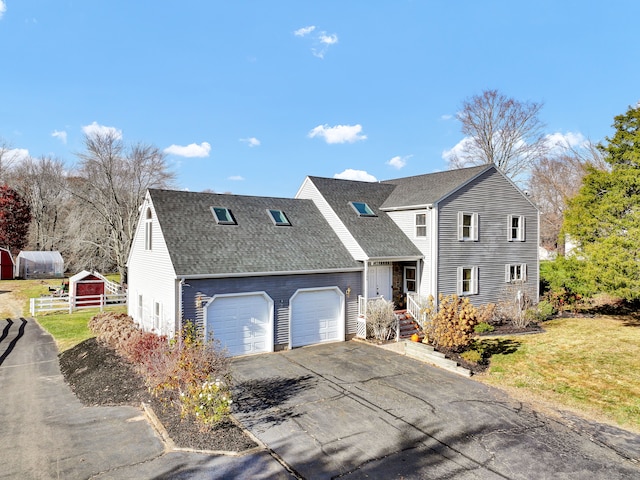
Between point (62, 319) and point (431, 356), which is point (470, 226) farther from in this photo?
point (62, 319)

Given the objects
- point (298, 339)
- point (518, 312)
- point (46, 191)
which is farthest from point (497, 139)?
point (46, 191)

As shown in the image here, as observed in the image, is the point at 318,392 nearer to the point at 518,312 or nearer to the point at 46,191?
the point at 518,312

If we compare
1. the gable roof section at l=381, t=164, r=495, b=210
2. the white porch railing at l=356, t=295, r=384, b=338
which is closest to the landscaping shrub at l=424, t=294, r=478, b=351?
the white porch railing at l=356, t=295, r=384, b=338

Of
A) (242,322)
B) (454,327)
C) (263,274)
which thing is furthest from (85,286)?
(454,327)

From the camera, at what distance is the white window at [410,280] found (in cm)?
1930

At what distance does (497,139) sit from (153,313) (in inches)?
1336

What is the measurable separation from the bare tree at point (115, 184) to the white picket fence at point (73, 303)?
501 cm

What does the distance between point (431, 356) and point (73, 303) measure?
22101 millimetres

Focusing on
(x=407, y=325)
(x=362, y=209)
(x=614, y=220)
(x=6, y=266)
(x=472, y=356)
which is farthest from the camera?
(x=6, y=266)

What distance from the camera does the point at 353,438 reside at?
26.6 ft

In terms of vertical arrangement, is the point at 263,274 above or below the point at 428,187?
below

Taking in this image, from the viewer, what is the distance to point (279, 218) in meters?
18.2

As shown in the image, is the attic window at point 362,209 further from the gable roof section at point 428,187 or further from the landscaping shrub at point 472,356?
the landscaping shrub at point 472,356

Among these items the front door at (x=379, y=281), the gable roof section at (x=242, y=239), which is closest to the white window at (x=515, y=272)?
the front door at (x=379, y=281)
